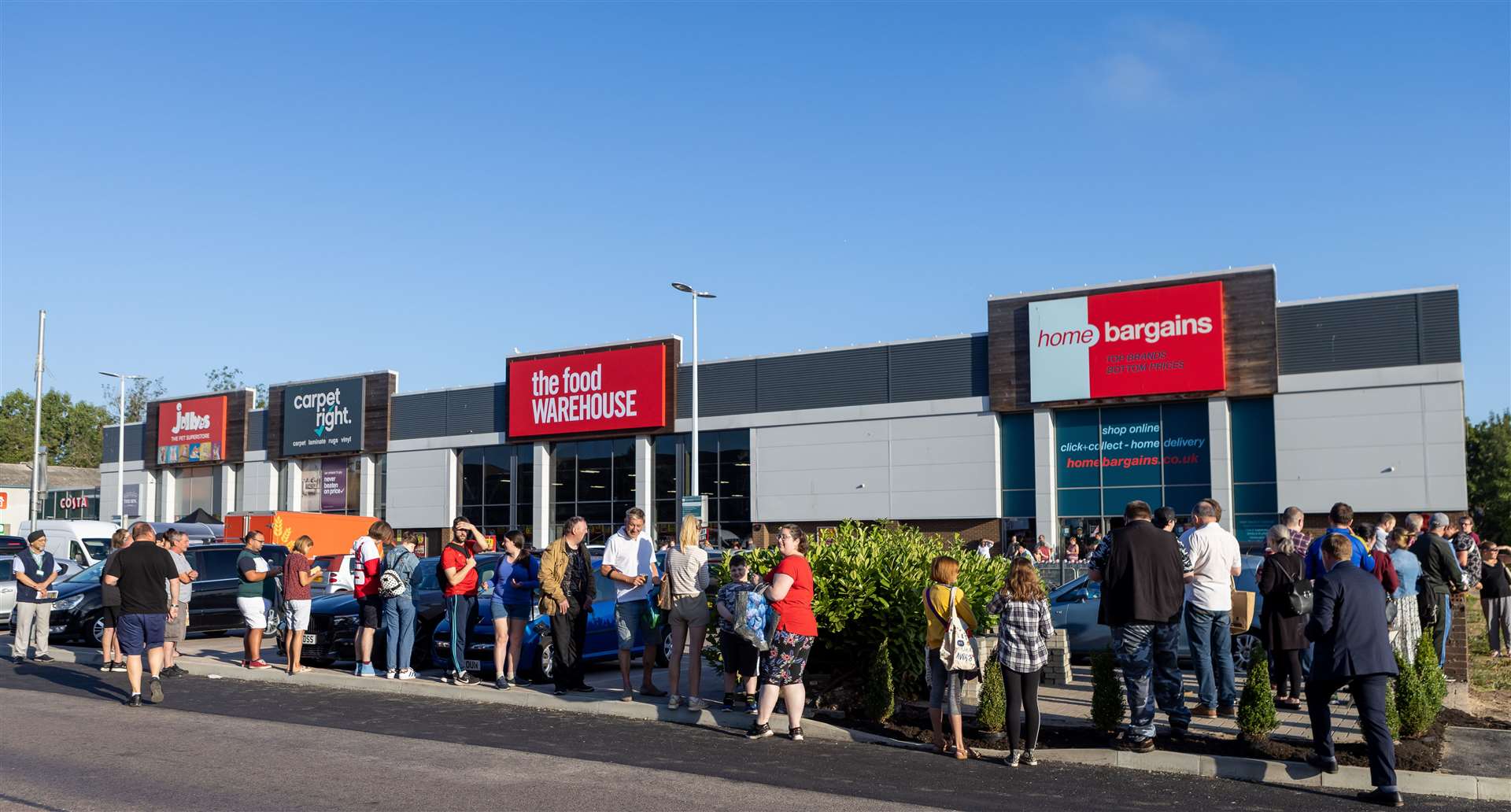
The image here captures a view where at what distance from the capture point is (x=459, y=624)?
13844 mm

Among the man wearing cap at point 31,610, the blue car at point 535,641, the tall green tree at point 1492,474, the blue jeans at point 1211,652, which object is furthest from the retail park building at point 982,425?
the tall green tree at point 1492,474

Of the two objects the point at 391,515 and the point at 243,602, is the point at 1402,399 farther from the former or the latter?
the point at 391,515

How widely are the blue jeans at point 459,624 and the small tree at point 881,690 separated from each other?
518 centimetres

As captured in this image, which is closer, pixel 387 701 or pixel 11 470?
pixel 387 701

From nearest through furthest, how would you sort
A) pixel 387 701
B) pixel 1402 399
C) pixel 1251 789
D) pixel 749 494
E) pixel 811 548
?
pixel 1251 789
pixel 811 548
pixel 387 701
pixel 1402 399
pixel 749 494

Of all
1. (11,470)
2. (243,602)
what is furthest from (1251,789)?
(11,470)

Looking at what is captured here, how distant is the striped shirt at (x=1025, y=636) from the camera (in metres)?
9.12

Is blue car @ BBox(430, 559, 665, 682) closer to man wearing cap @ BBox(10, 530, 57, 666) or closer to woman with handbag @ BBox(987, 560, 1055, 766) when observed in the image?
woman with handbag @ BBox(987, 560, 1055, 766)

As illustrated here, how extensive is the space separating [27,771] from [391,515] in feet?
124

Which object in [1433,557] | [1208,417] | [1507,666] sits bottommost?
[1507,666]

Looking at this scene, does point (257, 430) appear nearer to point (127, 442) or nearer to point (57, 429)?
point (127, 442)

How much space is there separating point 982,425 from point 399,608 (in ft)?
72.7

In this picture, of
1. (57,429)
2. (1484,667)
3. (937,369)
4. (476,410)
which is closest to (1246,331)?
(937,369)

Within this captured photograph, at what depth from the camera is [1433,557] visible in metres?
13.3
